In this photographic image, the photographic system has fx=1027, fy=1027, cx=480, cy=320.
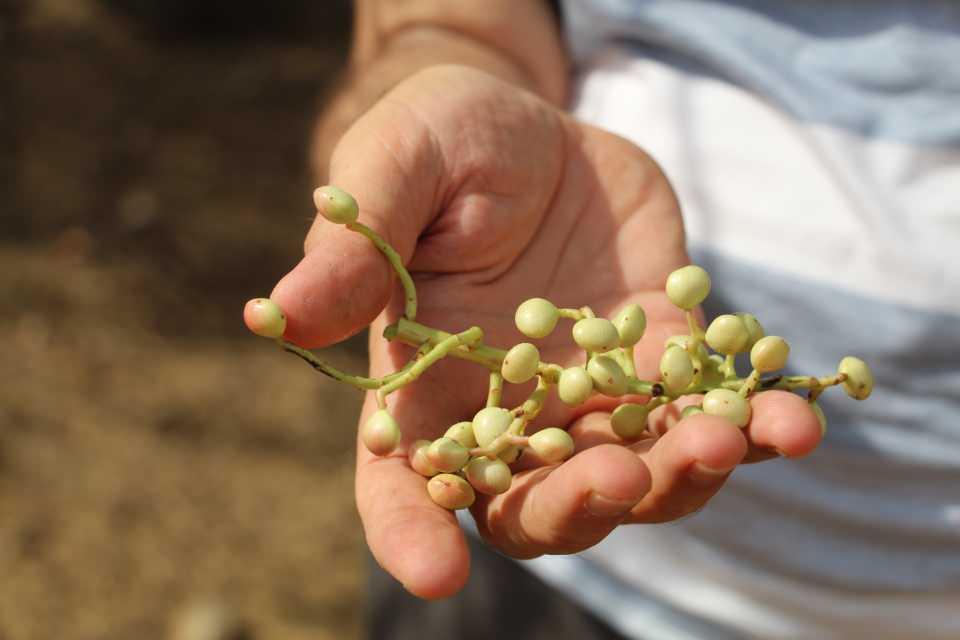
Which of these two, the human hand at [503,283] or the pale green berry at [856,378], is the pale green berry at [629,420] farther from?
the pale green berry at [856,378]

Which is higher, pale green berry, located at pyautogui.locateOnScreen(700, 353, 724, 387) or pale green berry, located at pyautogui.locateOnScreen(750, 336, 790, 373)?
pale green berry, located at pyautogui.locateOnScreen(750, 336, 790, 373)

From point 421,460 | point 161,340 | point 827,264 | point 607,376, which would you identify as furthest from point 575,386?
point 161,340

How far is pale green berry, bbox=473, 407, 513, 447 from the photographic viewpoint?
2.59 ft

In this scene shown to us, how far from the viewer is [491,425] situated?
2.59ft

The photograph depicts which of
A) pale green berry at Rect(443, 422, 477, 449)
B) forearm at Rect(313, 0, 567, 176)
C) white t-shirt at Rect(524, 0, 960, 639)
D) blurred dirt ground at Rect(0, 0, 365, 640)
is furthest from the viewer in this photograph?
blurred dirt ground at Rect(0, 0, 365, 640)

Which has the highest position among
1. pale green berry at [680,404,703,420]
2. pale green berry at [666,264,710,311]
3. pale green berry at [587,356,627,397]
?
pale green berry at [666,264,710,311]

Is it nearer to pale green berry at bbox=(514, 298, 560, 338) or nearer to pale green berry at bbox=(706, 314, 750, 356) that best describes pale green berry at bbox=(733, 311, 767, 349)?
pale green berry at bbox=(706, 314, 750, 356)

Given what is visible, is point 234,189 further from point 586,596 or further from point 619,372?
point 619,372

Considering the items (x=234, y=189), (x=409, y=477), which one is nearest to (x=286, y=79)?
(x=234, y=189)

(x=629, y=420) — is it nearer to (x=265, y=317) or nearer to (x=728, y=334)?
(x=728, y=334)

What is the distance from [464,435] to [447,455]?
45 mm

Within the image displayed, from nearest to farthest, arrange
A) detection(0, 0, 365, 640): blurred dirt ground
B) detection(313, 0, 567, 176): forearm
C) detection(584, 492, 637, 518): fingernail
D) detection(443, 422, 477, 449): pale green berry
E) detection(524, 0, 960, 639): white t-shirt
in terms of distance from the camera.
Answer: detection(584, 492, 637, 518): fingernail, detection(443, 422, 477, 449): pale green berry, detection(524, 0, 960, 639): white t-shirt, detection(313, 0, 567, 176): forearm, detection(0, 0, 365, 640): blurred dirt ground

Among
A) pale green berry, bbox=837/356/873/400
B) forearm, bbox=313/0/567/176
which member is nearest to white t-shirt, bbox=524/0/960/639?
forearm, bbox=313/0/567/176

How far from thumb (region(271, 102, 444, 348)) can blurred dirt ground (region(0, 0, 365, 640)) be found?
1.49m
